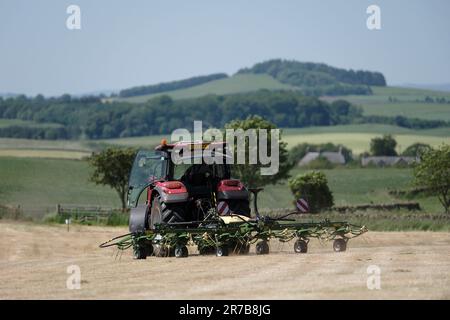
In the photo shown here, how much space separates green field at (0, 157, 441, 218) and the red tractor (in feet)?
114

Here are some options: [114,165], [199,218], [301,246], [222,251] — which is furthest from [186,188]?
[114,165]

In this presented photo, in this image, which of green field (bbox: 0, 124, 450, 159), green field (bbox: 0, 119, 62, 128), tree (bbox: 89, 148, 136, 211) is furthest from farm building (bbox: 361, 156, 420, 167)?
green field (bbox: 0, 119, 62, 128)

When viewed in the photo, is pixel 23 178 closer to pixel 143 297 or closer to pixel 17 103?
pixel 143 297

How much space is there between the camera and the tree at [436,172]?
177 ft

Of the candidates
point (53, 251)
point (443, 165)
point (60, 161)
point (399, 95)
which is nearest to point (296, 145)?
point (60, 161)

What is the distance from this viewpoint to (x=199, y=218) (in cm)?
1970

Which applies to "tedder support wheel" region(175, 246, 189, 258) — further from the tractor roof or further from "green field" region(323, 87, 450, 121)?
"green field" region(323, 87, 450, 121)

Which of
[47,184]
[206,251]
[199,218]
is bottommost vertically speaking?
[47,184]

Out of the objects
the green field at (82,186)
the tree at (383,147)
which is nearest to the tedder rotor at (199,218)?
the green field at (82,186)

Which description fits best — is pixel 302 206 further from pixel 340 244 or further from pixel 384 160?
pixel 384 160

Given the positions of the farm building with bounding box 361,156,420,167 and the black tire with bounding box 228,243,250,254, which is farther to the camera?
the farm building with bounding box 361,156,420,167

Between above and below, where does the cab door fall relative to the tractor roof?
below

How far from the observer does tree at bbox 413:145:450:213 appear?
53969mm

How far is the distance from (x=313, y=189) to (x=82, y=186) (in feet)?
60.2
